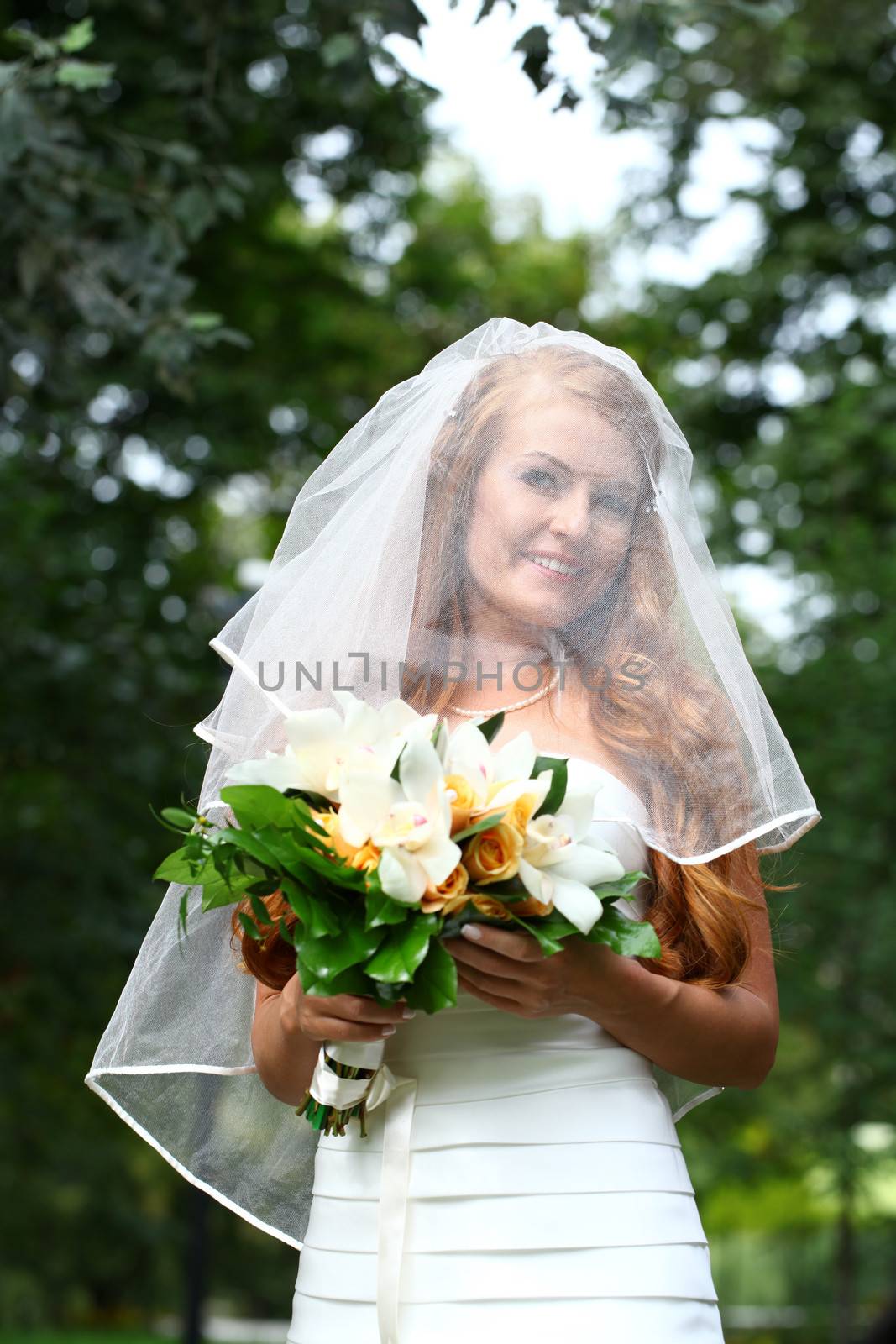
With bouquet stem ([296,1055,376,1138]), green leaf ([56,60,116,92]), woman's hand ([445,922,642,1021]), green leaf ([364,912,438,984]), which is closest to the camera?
green leaf ([364,912,438,984])

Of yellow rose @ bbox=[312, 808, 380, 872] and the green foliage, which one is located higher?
yellow rose @ bbox=[312, 808, 380, 872]

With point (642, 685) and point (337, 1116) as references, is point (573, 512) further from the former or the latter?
point (337, 1116)

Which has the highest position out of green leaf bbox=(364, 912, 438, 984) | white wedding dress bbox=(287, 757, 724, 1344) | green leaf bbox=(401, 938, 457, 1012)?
green leaf bbox=(364, 912, 438, 984)

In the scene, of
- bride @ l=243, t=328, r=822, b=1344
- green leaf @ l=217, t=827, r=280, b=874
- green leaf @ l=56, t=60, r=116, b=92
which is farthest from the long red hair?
green leaf @ l=56, t=60, r=116, b=92

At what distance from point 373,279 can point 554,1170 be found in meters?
9.70

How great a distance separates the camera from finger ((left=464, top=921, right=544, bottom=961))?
1954 millimetres

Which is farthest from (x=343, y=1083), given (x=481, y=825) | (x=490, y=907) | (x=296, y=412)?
(x=296, y=412)

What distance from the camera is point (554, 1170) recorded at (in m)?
2.12

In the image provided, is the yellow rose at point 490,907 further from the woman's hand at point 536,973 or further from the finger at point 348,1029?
the finger at point 348,1029

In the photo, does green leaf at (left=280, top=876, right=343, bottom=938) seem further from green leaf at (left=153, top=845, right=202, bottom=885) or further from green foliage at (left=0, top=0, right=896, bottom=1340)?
green foliage at (left=0, top=0, right=896, bottom=1340)

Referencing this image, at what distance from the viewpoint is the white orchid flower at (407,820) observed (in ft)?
6.12

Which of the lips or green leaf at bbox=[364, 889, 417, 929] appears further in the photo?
the lips

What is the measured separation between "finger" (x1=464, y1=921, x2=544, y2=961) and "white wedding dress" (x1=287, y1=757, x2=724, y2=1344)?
282 millimetres

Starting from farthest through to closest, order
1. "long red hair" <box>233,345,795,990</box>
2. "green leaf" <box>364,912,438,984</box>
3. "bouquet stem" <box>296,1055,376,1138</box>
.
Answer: "long red hair" <box>233,345,795,990</box>
"bouquet stem" <box>296,1055,376,1138</box>
"green leaf" <box>364,912,438,984</box>
